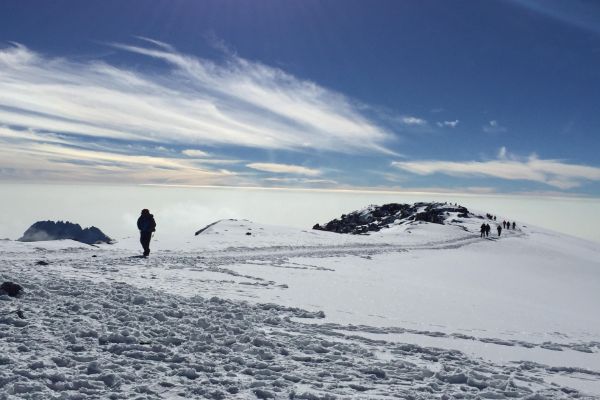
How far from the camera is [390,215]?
114m

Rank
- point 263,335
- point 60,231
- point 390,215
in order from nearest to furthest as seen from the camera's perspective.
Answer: point 263,335 → point 60,231 → point 390,215

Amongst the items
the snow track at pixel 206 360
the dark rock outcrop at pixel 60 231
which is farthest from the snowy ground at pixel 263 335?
the dark rock outcrop at pixel 60 231

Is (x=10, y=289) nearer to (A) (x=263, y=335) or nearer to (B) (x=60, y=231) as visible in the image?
(A) (x=263, y=335)

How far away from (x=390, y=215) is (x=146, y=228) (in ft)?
315

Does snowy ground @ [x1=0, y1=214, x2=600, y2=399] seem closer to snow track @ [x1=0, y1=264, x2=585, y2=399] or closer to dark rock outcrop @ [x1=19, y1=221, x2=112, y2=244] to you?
snow track @ [x1=0, y1=264, x2=585, y2=399]

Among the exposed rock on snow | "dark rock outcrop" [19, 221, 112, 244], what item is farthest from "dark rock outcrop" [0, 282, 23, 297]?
the exposed rock on snow

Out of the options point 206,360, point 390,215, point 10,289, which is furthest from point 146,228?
point 390,215

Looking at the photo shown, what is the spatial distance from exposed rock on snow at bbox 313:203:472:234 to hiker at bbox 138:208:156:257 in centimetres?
7460

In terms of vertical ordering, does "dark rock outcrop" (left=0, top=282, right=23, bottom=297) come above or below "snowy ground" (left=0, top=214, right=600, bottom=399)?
above

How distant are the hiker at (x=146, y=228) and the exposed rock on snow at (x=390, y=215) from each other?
7460 cm

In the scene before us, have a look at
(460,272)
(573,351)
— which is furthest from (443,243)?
(573,351)

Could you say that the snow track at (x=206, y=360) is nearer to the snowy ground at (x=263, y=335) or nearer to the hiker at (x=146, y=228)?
the snowy ground at (x=263, y=335)

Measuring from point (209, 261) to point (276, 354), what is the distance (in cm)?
1413

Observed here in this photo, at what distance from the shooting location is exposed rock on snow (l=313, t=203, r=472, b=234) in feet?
322
